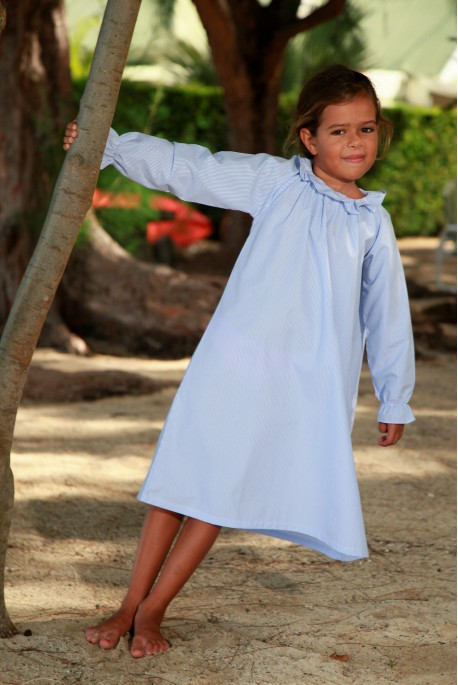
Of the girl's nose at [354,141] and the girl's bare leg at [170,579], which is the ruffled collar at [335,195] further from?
the girl's bare leg at [170,579]

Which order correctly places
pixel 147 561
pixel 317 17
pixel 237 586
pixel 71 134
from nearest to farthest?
pixel 71 134
pixel 147 561
pixel 237 586
pixel 317 17

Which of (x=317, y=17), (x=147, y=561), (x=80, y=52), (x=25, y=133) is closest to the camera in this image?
(x=147, y=561)

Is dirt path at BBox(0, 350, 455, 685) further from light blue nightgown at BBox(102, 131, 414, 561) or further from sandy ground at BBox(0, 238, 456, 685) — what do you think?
light blue nightgown at BBox(102, 131, 414, 561)

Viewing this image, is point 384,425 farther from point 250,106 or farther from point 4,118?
point 250,106

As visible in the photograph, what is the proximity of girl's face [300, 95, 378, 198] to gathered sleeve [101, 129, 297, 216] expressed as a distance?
0.31ft

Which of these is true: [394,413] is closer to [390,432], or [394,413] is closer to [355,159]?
[390,432]

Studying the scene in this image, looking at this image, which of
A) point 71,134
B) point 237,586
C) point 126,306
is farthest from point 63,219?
point 126,306

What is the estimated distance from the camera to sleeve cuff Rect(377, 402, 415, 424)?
236 cm

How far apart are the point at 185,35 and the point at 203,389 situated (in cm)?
1229

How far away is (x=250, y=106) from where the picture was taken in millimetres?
7793

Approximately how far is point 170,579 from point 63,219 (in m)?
0.83

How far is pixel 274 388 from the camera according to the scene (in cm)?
222

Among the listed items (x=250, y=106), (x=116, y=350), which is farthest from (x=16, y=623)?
(x=250, y=106)

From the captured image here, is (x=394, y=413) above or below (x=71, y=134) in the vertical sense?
below
